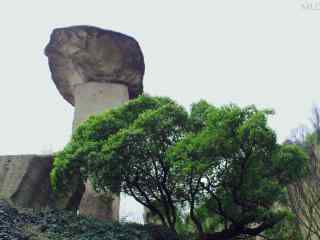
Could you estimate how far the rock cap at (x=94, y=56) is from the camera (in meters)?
12.5

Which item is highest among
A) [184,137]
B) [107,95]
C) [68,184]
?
[107,95]

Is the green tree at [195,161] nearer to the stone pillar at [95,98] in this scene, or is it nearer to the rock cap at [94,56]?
→ the stone pillar at [95,98]

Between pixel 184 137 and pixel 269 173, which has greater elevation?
pixel 184 137

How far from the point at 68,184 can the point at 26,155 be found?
1072 mm

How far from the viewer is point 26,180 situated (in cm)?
→ 863

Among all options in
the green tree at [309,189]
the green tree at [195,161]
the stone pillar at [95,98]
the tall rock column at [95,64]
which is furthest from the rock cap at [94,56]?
the green tree at [309,189]

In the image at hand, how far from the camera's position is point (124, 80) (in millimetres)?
12797

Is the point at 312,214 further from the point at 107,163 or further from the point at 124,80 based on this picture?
the point at 124,80

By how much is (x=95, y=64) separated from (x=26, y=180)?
4913 mm

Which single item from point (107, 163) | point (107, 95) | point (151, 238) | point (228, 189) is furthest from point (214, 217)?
point (107, 95)

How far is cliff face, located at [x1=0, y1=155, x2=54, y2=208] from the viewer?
27.7 feet

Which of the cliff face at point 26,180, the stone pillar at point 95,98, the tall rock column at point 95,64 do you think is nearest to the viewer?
the cliff face at point 26,180

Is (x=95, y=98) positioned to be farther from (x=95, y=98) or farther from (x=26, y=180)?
(x=26, y=180)

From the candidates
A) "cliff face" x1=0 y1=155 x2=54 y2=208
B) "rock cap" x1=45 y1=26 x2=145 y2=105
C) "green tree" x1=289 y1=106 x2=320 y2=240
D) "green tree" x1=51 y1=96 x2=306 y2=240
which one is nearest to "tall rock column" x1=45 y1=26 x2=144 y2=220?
"rock cap" x1=45 y1=26 x2=145 y2=105
